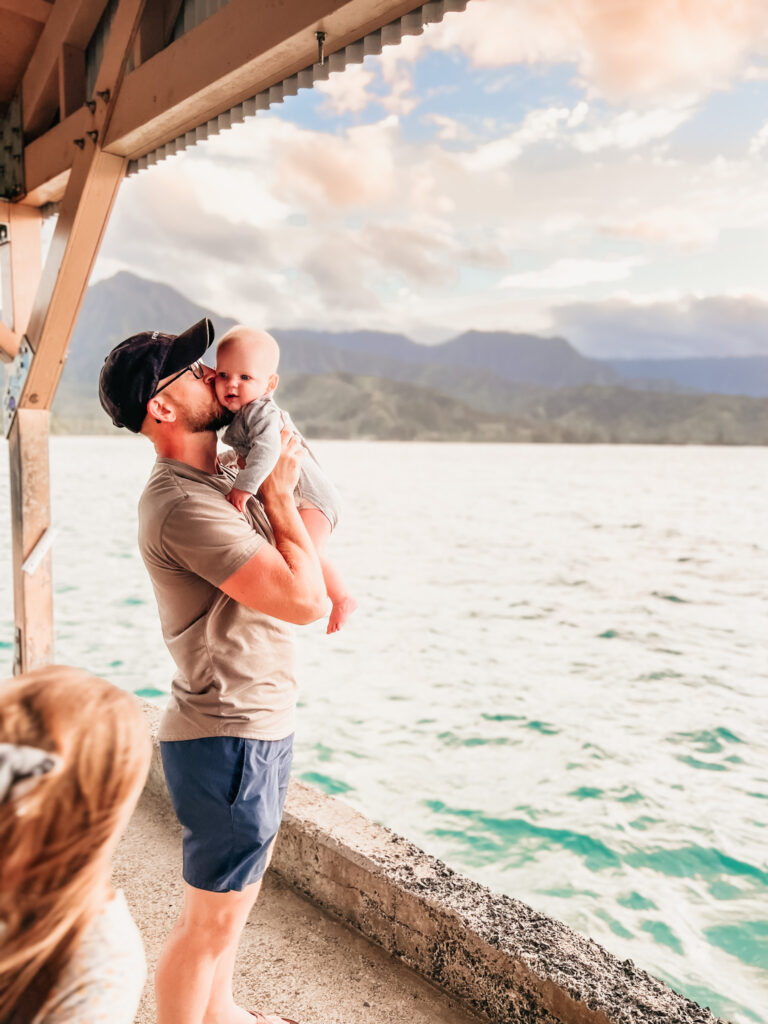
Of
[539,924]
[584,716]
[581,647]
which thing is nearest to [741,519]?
[581,647]

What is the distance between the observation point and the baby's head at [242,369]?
5.11 ft

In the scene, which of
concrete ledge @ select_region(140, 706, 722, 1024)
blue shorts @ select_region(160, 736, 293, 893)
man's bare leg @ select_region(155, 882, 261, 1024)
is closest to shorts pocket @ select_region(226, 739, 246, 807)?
blue shorts @ select_region(160, 736, 293, 893)

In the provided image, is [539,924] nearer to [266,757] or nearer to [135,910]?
[266,757]

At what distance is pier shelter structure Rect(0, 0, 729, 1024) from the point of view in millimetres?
1836


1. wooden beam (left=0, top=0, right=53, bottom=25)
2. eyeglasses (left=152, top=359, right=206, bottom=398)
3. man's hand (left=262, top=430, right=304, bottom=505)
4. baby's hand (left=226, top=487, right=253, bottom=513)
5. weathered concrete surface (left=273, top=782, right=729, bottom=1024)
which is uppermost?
wooden beam (left=0, top=0, right=53, bottom=25)

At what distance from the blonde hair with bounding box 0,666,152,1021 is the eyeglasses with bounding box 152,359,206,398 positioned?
0.78m

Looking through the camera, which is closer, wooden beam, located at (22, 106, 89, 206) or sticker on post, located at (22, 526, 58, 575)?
wooden beam, located at (22, 106, 89, 206)

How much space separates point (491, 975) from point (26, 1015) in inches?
55.2

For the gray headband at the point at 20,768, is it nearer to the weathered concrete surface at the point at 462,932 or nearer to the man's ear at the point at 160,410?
the man's ear at the point at 160,410

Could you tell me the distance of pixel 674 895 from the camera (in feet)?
24.3

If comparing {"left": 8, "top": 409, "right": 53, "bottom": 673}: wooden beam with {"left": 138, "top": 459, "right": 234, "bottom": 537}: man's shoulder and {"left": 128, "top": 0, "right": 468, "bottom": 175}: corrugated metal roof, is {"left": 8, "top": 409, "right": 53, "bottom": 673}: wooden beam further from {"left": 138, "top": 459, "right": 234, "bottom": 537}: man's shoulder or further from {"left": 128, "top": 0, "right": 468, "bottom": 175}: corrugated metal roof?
{"left": 138, "top": 459, "right": 234, "bottom": 537}: man's shoulder

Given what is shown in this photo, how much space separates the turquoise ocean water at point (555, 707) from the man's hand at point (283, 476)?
5.61m

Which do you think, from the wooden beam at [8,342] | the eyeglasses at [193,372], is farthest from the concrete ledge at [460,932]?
the wooden beam at [8,342]

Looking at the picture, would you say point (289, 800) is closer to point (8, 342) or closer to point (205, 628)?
point (205, 628)
